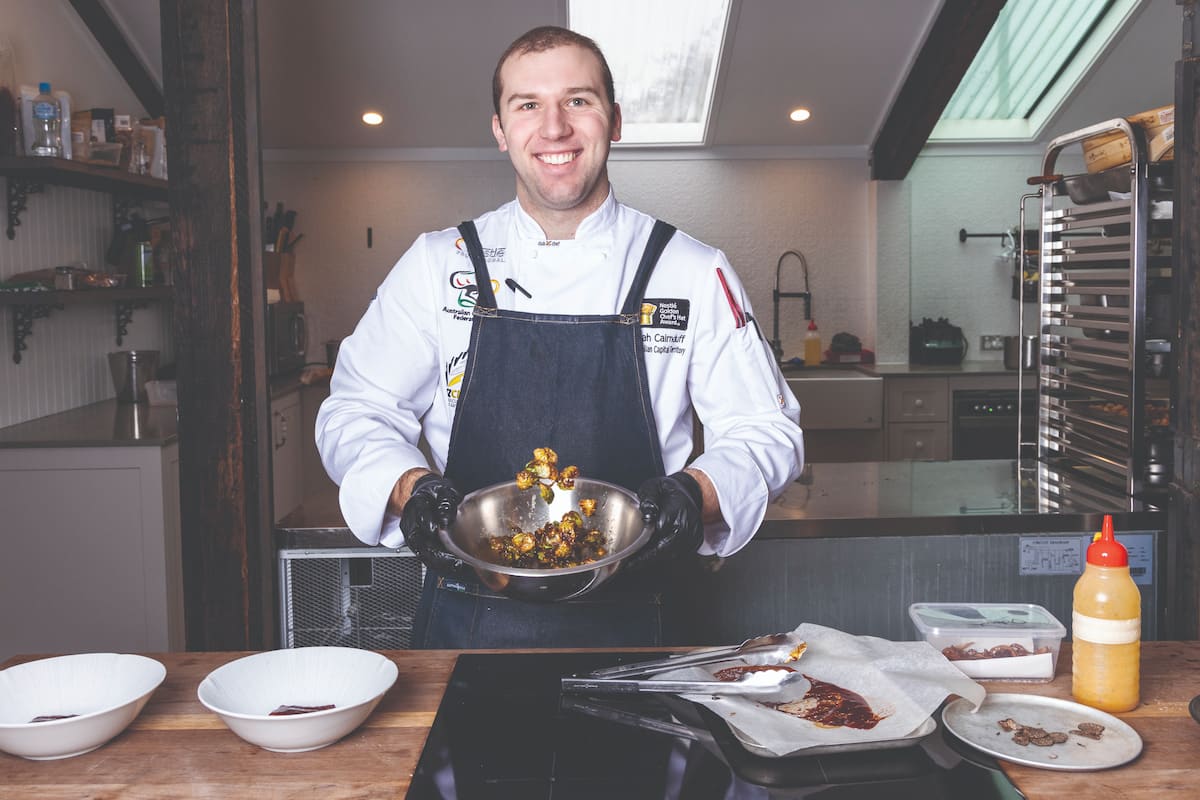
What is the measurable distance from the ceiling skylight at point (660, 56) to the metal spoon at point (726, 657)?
12.5ft

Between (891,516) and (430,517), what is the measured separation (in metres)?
1.49

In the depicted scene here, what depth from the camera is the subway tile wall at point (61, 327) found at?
4.23 meters

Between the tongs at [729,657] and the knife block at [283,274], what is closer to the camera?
the tongs at [729,657]

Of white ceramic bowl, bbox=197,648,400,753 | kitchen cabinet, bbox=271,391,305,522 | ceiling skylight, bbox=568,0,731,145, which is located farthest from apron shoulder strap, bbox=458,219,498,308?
kitchen cabinet, bbox=271,391,305,522

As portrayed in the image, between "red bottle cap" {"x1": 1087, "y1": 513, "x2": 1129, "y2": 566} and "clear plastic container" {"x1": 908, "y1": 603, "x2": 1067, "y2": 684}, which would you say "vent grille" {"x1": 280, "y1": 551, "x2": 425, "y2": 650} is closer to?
"clear plastic container" {"x1": 908, "y1": 603, "x2": 1067, "y2": 684}

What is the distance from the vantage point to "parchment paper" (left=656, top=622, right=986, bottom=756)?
132 centimetres

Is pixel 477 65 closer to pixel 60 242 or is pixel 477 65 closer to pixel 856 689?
pixel 60 242

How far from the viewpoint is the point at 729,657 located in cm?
156

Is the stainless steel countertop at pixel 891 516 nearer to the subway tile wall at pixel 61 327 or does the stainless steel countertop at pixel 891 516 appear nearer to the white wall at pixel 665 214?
the subway tile wall at pixel 61 327

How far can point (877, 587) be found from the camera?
2.78 metres

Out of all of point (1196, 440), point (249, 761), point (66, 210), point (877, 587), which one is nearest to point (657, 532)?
point (249, 761)

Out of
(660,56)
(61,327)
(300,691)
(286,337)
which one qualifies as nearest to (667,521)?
(300,691)

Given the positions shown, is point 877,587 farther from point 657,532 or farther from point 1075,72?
point 1075,72

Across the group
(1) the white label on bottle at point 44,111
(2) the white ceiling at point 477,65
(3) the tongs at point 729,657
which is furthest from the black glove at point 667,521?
(2) the white ceiling at point 477,65
